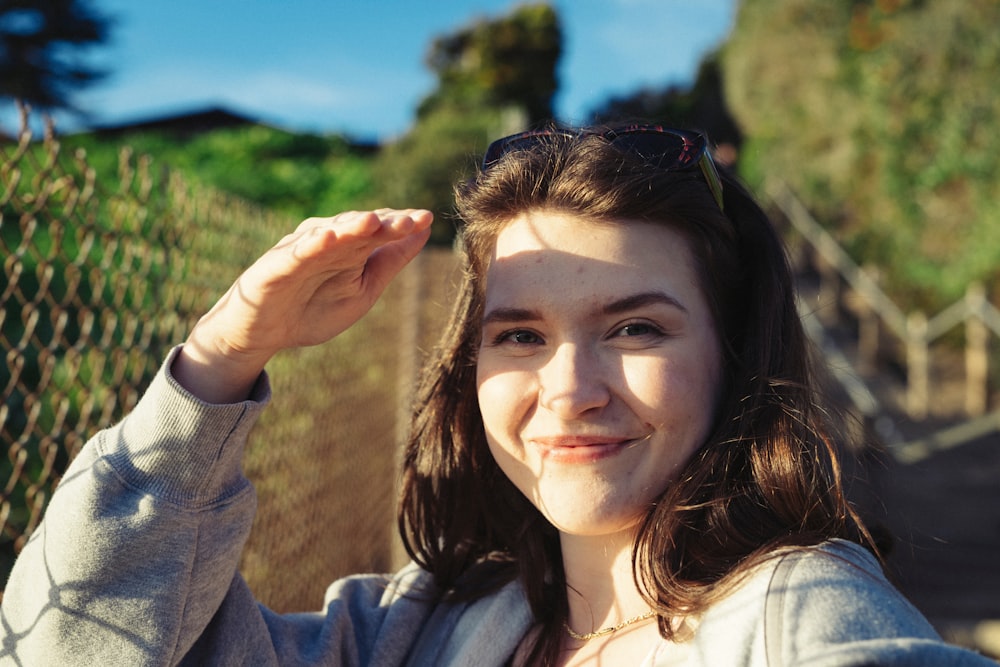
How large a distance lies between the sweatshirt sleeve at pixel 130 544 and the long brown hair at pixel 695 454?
0.59m

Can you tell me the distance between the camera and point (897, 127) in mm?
11289

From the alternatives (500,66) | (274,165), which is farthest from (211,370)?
(500,66)

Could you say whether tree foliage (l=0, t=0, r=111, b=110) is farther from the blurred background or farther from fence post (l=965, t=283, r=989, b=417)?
fence post (l=965, t=283, r=989, b=417)

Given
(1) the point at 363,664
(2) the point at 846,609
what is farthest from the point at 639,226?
(1) the point at 363,664

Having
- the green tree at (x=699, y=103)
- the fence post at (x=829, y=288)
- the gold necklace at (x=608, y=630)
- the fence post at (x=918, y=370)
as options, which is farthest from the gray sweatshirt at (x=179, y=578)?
the green tree at (x=699, y=103)

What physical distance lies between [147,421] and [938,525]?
670 cm

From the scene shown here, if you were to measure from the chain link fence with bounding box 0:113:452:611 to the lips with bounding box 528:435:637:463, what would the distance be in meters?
0.87

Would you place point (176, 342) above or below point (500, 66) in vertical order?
below

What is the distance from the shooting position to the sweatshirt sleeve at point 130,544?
4.43 ft

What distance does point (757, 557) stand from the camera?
1356 mm

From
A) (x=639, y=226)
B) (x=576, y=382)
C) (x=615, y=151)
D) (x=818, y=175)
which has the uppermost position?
(x=818, y=175)

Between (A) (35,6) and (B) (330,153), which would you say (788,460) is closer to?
(B) (330,153)

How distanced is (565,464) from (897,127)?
11.2 meters

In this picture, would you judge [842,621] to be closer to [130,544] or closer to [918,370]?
[130,544]
